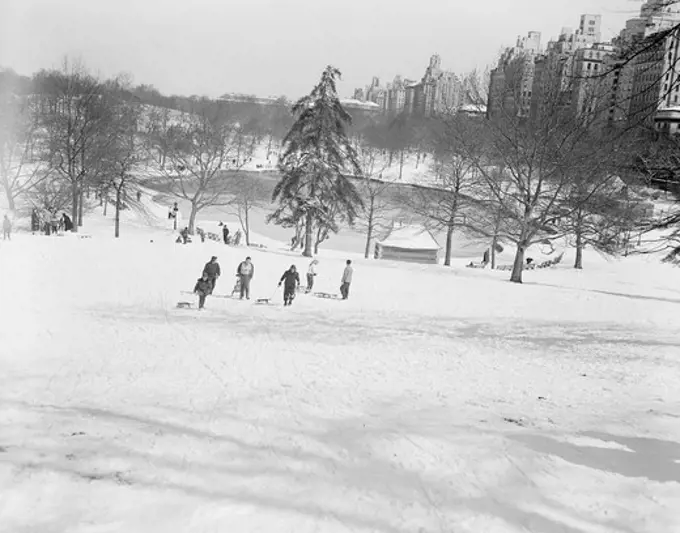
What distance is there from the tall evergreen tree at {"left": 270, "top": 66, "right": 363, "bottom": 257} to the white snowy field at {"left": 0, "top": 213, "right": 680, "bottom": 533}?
40.9 ft

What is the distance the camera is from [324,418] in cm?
687

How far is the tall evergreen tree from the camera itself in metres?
26.4

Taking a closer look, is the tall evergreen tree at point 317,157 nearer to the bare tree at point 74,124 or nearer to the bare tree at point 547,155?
the bare tree at point 547,155

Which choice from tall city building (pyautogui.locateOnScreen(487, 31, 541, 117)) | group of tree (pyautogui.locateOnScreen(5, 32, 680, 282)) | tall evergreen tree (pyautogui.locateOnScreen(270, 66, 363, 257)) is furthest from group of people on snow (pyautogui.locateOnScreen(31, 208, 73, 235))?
tall city building (pyautogui.locateOnScreen(487, 31, 541, 117))

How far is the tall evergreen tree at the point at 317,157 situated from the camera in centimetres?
2642

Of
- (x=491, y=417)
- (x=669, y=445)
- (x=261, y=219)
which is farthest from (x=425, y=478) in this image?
(x=261, y=219)

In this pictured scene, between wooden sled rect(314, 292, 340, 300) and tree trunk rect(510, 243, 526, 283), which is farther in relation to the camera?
tree trunk rect(510, 243, 526, 283)

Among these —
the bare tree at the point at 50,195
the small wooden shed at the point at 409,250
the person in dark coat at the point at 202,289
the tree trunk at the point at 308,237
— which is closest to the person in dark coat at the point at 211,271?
the person in dark coat at the point at 202,289

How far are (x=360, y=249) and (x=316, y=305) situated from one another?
30.0 meters

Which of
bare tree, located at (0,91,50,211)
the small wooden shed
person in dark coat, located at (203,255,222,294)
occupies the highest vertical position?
bare tree, located at (0,91,50,211)

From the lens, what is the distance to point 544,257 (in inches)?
1577

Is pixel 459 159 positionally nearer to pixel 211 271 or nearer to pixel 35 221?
pixel 211 271

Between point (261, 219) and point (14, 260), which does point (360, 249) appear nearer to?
point (261, 219)

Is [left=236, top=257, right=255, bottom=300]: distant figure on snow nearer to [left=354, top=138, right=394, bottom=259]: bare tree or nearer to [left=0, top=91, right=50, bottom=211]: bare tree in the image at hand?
[left=0, top=91, right=50, bottom=211]: bare tree
